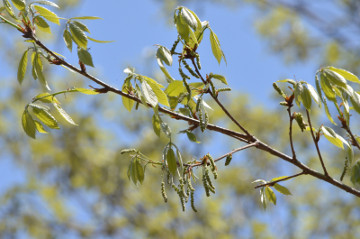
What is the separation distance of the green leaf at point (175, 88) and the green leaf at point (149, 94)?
9 centimetres

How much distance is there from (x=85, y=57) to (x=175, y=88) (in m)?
0.26

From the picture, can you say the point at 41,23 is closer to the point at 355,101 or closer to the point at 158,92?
the point at 158,92

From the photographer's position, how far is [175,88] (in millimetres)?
1169

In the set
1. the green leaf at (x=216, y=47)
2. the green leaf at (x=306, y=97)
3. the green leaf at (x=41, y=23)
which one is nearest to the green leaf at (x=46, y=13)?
the green leaf at (x=41, y=23)

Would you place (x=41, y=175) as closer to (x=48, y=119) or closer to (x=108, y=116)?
(x=108, y=116)

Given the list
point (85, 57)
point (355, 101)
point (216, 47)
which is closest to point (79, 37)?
point (85, 57)

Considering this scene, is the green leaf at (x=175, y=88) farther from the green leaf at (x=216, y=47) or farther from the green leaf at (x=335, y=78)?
the green leaf at (x=335, y=78)

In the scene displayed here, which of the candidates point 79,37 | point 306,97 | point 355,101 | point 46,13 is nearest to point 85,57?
point 79,37

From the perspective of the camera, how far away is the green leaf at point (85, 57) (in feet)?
3.30

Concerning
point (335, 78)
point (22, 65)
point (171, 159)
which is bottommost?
point (171, 159)

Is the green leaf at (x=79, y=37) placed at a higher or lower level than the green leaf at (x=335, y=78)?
higher

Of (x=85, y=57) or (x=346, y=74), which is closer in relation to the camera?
(x=85, y=57)

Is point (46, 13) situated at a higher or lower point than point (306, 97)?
higher

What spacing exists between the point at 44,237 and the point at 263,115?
4.20 meters
